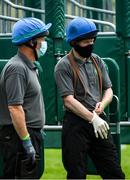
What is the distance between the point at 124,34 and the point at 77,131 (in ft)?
14.5

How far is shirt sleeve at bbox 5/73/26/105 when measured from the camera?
554 centimetres

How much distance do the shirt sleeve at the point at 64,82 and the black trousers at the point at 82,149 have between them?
19 cm

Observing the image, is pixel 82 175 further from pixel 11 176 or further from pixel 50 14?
pixel 50 14

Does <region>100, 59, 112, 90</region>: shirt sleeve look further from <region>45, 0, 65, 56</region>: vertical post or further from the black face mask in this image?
<region>45, 0, 65, 56</region>: vertical post

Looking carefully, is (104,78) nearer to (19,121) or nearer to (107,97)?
(107,97)

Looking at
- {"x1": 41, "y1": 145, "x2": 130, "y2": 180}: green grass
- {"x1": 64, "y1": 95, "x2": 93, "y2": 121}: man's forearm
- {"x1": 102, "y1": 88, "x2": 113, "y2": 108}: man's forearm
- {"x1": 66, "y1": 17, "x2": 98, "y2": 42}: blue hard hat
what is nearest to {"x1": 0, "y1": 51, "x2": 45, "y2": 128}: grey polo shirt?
{"x1": 64, "y1": 95, "x2": 93, "y2": 121}: man's forearm

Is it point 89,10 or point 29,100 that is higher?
point 89,10

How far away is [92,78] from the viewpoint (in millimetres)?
6141

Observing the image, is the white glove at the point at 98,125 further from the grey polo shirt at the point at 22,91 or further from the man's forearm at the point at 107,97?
the grey polo shirt at the point at 22,91

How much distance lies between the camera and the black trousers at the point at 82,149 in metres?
6.06

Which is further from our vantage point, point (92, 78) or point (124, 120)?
point (124, 120)

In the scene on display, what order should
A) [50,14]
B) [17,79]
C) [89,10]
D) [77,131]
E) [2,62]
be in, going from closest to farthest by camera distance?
1. [17,79]
2. [77,131]
3. [2,62]
4. [50,14]
5. [89,10]

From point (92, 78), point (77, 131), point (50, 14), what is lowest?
point (77, 131)

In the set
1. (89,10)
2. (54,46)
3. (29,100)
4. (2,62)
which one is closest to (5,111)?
(29,100)
